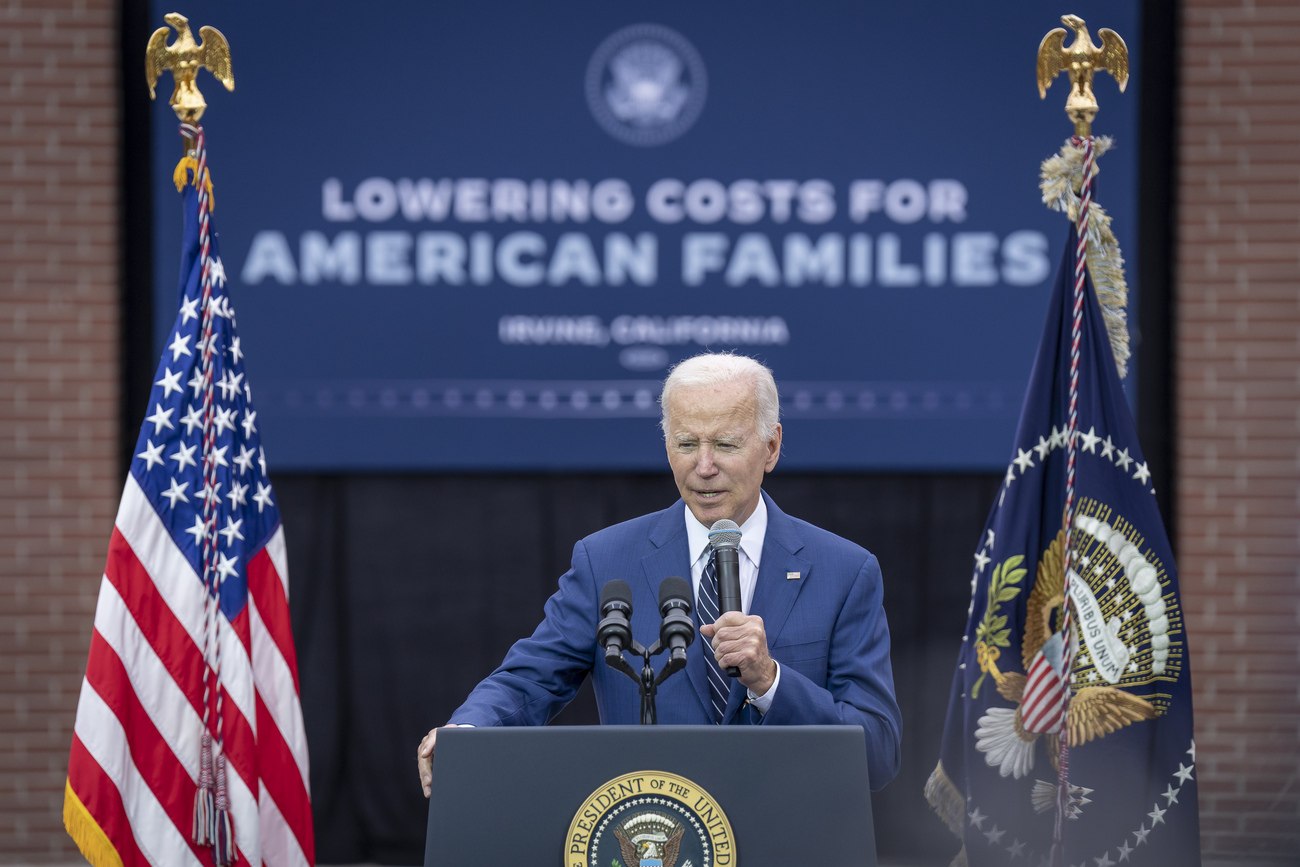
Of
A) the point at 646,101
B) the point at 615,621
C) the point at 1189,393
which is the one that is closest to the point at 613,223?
the point at 646,101

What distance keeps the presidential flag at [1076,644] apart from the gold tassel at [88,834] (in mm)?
2121

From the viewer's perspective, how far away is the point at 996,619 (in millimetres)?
3068

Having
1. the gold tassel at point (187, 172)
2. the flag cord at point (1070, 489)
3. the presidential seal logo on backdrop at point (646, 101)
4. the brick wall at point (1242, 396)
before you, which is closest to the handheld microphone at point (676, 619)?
the flag cord at point (1070, 489)

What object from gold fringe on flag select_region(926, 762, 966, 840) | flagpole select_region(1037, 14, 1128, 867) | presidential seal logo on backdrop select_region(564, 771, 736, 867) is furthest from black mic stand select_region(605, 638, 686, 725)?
gold fringe on flag select_region(926, 762, 966, 840)

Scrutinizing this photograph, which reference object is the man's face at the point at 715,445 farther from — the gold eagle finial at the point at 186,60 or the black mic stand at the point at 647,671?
the gold eagle finial at the point at 186,60

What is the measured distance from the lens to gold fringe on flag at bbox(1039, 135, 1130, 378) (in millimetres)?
2910

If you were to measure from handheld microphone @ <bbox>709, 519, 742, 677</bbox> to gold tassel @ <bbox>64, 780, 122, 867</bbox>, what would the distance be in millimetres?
1945

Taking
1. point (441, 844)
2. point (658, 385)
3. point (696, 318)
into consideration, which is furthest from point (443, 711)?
point (441, 844)

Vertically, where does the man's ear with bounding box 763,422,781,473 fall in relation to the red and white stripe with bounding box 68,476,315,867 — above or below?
above

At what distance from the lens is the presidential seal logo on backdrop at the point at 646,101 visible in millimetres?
4590

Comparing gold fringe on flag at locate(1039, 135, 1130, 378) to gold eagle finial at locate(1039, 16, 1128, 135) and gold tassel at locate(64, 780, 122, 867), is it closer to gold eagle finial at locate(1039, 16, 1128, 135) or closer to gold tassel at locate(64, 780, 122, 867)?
gold eagle finial at locate(1039, 16, 1128, 135)

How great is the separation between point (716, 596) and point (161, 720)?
1.66 meters

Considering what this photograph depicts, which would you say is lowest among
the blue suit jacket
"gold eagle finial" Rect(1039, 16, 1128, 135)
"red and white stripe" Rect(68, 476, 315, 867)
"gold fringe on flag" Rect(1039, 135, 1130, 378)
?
"red and white stripe" Rect(68, 476, 315, 867)

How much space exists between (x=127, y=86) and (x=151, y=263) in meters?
0.71
